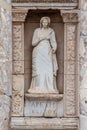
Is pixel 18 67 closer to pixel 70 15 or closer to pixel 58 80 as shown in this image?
pixel 58 80

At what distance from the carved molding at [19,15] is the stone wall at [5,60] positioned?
0.53 ft

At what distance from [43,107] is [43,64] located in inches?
26.7

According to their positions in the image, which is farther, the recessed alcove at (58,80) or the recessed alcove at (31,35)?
the recessed alcove at (31,35)

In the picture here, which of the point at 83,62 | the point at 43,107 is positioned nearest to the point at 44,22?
the point at 83,62

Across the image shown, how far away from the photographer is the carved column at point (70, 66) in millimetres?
7168

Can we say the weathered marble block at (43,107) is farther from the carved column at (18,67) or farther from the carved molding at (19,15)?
the carved molding at (19,15)

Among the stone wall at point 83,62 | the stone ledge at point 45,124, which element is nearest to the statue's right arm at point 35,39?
the stone wall at point 83,62

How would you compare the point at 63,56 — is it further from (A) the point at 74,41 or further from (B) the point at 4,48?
(B) the point at 4,48

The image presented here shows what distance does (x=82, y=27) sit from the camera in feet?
22.5

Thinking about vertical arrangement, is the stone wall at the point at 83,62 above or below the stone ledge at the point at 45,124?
above

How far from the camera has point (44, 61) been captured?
7.11 meters

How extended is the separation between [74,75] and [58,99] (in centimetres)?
45

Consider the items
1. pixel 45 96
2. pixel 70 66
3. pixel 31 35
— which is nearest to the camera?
pixel 45 96

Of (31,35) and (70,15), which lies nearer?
(70,15)
